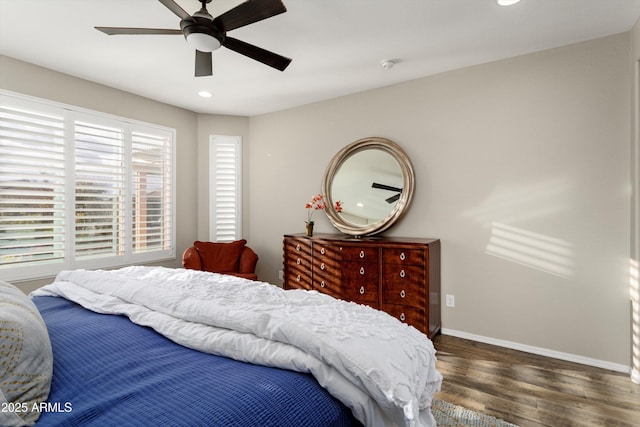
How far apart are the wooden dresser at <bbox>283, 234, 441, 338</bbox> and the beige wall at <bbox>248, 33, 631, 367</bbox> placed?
397mm

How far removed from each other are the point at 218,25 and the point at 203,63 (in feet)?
1.47

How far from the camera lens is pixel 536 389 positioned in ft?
7.75

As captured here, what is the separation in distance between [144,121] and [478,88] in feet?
12.4

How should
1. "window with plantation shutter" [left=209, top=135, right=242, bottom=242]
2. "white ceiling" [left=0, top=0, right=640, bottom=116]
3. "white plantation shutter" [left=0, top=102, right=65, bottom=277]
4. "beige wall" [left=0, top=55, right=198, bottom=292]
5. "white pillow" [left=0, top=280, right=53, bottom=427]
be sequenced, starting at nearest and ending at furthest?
"white pillow" [left=0, top=280, right=53, bottom=427]
"white ceiling" [left=0, top=0, right=640, bottom=116]
"white plantation shutter" [left=0, top=102, right=65, bottom=277]
"beige wall" [left=0, top=55, right=198, bottom=292]
"window with plantation shutter" [left=209, top=135, right=242, bottom=242]

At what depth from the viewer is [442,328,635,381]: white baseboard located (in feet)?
8.81

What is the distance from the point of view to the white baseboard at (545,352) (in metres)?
2.69

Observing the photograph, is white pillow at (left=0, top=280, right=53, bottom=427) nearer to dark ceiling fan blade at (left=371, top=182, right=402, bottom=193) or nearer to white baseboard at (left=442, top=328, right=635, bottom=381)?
dark ceiling fan blade at (left=371, top=182, right=402, bottom=193)

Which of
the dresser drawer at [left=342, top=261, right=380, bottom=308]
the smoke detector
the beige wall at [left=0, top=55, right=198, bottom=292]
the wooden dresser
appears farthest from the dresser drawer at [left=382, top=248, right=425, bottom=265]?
the beige wall at [left=0, top=55, right=198, bottom=292]

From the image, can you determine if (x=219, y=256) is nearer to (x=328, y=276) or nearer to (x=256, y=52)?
(x=328, y=276)

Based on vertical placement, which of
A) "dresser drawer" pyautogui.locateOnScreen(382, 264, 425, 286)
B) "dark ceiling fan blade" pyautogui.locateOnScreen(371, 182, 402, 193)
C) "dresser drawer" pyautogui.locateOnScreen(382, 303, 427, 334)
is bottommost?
"dresser drawer" pyautogui.locateOnScreen(382, 303, 427, 334)

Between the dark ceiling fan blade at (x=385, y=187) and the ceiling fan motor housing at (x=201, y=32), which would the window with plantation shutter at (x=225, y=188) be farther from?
the ceiling fan motor housing at (x=201, y=32)

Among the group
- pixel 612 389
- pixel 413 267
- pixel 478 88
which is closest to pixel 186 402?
pixel 413 267

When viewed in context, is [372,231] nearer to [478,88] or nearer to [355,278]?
[355,278]

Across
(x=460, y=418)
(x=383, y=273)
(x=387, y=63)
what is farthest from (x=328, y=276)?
(x=387, y=63)
